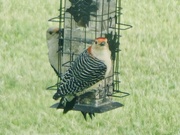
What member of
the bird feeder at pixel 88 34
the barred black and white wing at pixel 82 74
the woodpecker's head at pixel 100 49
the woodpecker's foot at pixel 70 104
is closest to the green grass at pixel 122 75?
the bird feeder at pixel 88 34

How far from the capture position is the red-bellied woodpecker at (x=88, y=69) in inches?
189

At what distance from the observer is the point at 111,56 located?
525cm

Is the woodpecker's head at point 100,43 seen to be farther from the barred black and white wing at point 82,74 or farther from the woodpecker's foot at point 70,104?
the woodpecker's foot at point 70,104

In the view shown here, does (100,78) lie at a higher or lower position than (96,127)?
higher

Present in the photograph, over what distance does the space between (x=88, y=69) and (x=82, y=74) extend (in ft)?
0.18

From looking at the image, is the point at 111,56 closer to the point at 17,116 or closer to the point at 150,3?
the point at 17,116

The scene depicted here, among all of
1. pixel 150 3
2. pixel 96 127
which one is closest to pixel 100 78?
pixel 96 127

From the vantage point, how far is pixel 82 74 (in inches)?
189

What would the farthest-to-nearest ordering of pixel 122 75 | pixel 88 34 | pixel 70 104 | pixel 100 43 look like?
1. pixel 122 75
2. pixel 88 34
3. pixel 70 104
4. pixel 100 43

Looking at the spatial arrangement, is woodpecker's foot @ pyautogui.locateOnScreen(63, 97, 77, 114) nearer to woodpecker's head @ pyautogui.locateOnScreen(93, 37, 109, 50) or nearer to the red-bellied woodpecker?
the red-bellied woodpecker

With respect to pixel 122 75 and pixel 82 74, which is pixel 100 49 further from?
pixel 122 75

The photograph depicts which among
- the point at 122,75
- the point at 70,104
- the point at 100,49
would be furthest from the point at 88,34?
the point at 122,75

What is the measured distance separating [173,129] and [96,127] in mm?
648

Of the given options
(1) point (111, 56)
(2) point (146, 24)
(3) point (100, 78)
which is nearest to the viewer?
(3) point (100, 78)
